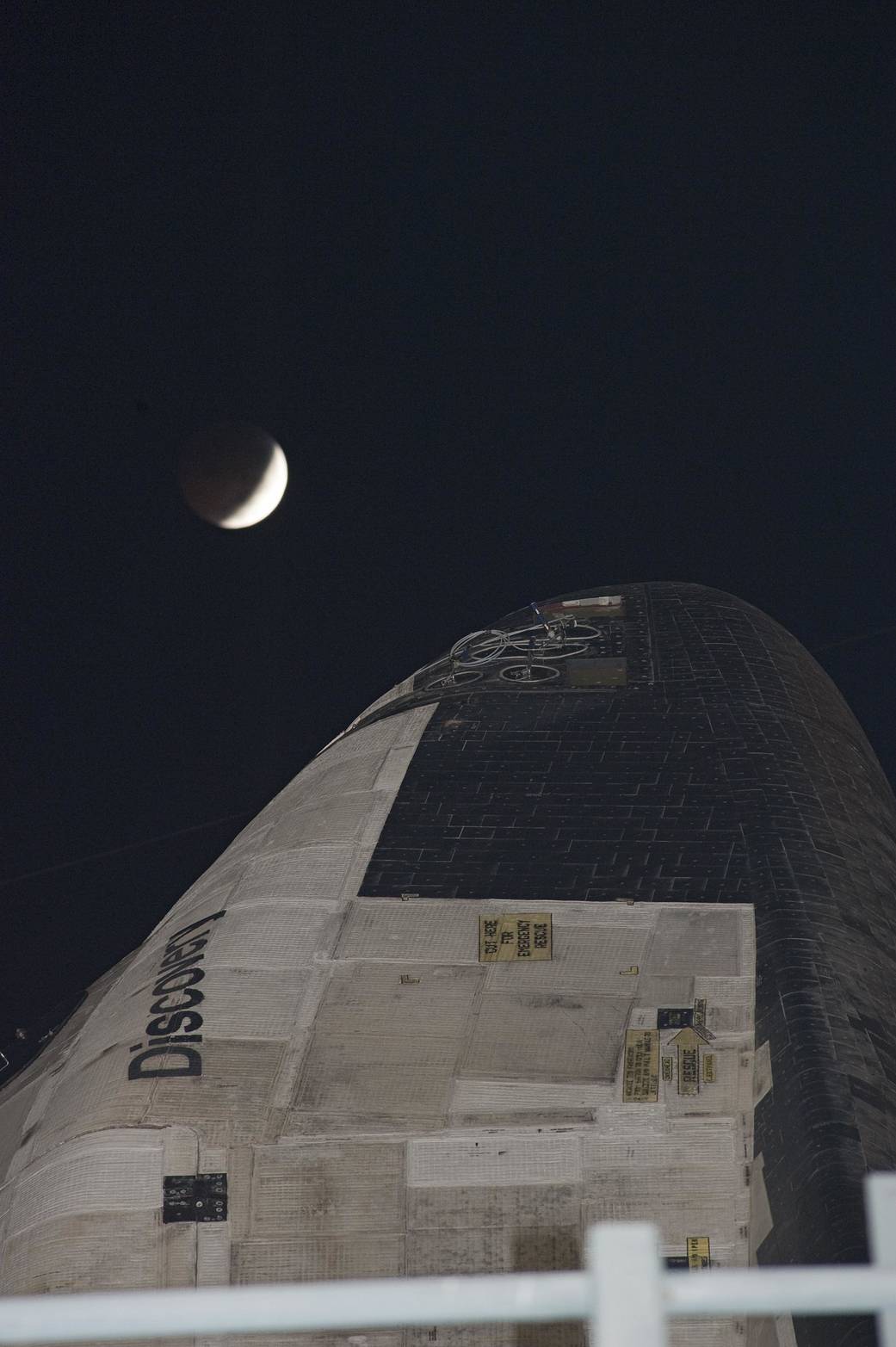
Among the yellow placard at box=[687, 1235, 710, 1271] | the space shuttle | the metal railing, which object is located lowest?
the yellow placard at box=[687, 1235, 710, 1271]

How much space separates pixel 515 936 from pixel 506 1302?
8.57 m

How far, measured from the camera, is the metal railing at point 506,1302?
246cm

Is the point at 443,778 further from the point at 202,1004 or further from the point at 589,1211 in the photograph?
the point at 589,1211

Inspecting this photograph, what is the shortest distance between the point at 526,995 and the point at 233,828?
40.7ft

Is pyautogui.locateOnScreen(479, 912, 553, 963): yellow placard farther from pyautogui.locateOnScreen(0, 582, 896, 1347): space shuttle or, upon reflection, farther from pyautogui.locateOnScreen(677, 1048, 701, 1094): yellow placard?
pyautogui.locateOnScreen(677, 1048, 701, 1094): yellow placard

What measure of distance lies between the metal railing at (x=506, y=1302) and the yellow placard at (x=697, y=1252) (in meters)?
6.88

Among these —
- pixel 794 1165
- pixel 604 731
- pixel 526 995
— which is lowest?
pixel 794 1165

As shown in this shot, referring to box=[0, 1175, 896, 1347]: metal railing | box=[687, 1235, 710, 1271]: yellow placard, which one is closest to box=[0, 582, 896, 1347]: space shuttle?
box=[687, 1235, 710, 1271]: yellow placard

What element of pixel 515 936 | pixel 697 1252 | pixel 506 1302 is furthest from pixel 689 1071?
pixel 506 1302

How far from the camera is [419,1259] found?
28.8ft

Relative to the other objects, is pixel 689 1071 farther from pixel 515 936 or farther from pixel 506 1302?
pixel 506 1302

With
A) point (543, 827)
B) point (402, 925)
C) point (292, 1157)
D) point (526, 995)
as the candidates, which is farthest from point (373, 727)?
point (292, 1157)

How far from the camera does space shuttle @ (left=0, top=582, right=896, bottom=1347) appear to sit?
8.88 m

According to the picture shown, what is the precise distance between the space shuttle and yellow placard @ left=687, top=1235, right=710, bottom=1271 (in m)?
0.02
